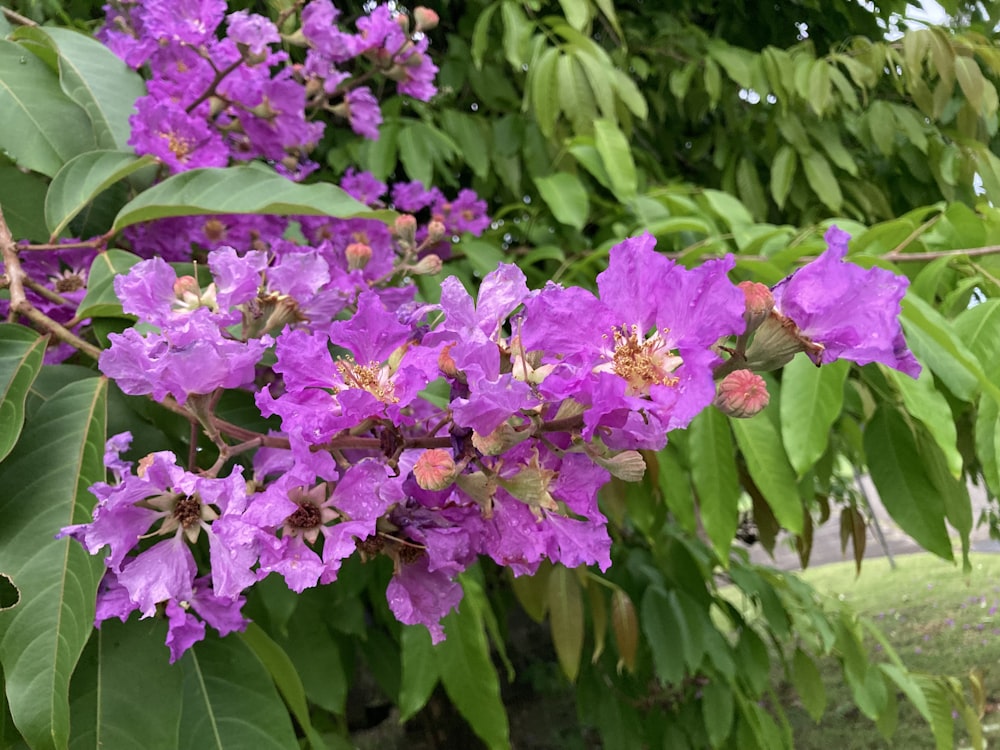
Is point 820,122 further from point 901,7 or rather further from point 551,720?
point 551,720

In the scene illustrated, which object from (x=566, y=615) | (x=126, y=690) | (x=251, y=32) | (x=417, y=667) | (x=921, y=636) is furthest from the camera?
(x=921, y=636)

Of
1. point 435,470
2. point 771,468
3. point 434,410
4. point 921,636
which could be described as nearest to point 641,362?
point 435,470

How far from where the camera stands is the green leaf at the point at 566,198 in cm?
130

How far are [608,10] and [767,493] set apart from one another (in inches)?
38.2

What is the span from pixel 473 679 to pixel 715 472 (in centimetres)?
41

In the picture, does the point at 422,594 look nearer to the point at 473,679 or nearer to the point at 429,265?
the point at 429,265

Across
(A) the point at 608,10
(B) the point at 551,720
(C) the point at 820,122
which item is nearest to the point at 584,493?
(A) the point at 608,10

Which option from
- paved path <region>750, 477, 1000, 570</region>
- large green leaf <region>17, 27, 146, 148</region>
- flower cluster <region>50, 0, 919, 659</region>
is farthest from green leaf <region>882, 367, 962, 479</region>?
paved path <region>750, 477, 1000, 570</region>

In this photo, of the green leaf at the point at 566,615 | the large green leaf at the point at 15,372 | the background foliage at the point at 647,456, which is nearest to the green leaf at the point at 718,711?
the background foliage at the point at 647,456

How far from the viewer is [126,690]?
620mm

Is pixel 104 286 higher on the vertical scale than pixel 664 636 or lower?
higher

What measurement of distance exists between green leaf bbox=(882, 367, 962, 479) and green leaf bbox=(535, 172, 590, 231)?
608 mm

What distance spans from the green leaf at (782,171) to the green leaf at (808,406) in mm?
1001

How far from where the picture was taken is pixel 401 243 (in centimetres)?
95
